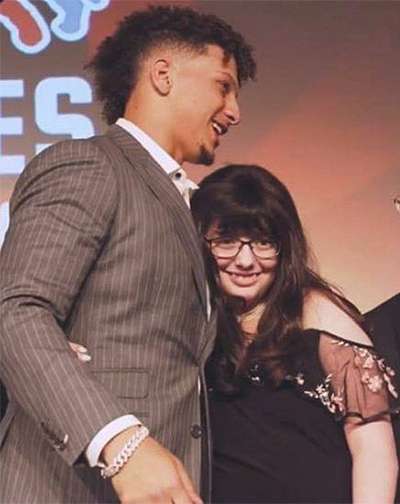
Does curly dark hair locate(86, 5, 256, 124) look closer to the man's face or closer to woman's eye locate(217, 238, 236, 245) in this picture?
the man's face

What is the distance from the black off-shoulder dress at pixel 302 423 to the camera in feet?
5.27

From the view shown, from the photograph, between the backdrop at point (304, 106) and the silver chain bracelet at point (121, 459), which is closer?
the silver chain bracelet at point (121, 459)

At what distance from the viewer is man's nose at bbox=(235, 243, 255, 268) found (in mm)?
1659

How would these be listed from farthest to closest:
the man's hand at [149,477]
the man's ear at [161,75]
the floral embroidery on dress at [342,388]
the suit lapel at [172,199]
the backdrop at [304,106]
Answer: the backdrop at [304,106] < the floral embroidery on dress at [342,388] < the man's ear at [161,75] < the suit lapel at [172,199] < the man's hand at [149,477]

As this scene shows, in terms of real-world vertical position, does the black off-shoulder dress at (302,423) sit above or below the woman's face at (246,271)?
below

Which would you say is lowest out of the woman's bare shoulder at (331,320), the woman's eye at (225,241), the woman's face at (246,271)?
the woman's bare shoulder at (331,320)

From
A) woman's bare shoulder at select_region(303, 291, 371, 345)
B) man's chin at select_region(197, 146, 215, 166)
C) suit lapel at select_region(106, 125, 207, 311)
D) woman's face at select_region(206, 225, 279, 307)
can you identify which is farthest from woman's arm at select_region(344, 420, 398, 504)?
man's chin at select_region(197, 146, 215, 166)

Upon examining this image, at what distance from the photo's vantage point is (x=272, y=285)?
1.69 m

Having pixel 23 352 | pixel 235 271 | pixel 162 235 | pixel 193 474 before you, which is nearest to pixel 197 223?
pixel 235 271

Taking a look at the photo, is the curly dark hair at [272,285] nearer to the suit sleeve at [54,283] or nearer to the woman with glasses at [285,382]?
the woman with glasses at [285,382]

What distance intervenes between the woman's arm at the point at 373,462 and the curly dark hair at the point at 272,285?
163mm

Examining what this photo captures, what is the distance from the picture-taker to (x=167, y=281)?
4.37ft

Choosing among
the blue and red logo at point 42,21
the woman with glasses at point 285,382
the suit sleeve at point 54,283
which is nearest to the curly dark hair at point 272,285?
the woman with glasses at point 285,382

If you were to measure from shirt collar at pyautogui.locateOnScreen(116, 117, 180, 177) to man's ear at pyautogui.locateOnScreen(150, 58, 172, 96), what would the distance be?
0.08 meters
